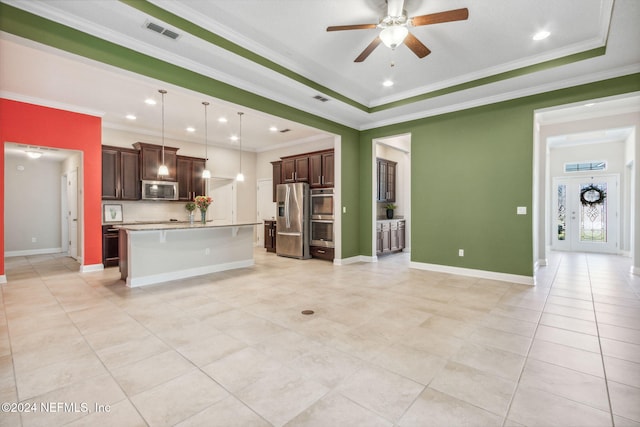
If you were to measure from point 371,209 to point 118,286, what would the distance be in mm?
4933

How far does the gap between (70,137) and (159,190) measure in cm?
199

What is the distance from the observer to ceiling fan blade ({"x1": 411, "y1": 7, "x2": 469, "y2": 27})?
2.57 metres

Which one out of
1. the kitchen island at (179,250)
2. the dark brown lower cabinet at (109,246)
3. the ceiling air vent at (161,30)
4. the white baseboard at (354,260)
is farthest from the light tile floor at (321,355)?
the ceiling air vent at (161,30)

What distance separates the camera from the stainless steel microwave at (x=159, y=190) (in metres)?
6.85

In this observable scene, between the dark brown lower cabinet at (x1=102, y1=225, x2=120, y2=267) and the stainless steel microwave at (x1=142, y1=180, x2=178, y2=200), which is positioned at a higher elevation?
the stainless steel microwave at (x1=142, y1=180, x2=178, y2=200)

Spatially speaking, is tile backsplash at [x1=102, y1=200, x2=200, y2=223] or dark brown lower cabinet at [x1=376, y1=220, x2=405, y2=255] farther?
dark brown lower cabinet at [x1=376, y1=220, x2=405, y2=255]

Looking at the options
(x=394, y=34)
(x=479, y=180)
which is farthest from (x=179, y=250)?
(x=479, y=180)

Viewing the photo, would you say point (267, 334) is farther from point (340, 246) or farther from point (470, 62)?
point (470, 62)

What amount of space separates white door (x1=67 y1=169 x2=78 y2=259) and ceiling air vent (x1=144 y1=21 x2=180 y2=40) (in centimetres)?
527

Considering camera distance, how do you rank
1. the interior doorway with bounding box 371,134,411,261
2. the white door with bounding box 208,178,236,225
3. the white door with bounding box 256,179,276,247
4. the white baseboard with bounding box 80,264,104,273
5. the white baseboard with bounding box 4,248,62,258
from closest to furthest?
the white baseboard with bounding box 80,264,104,273, the white baseboard with bounding box 4,248,62,258, the interior doorway with bounding box 371,134,411,261, the white door with bounding box 208,178,236,225, the white door with bounding box 256,179,276,247

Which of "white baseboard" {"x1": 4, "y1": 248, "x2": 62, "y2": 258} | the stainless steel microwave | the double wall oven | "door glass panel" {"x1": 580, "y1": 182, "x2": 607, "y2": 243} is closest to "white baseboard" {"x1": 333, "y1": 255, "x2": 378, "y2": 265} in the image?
the double wall oven

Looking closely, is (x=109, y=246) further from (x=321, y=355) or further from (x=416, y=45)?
(x=416, y=45)

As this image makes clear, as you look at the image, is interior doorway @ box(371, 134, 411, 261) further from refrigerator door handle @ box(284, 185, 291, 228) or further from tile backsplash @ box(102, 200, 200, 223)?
tile backsplash @ box(102, 200, 200, 223)

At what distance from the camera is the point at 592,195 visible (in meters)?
7.96
